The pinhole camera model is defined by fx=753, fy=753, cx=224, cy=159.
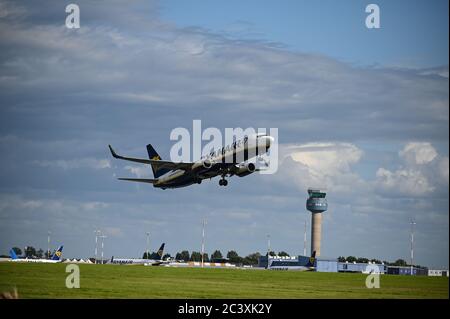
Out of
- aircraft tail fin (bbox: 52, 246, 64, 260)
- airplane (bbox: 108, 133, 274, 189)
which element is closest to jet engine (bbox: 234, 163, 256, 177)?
airplane (bbox: 108, 133, 274, 189)

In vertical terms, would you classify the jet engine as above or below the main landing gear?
above

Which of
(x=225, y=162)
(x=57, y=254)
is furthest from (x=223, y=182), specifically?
(x=57, y=254)

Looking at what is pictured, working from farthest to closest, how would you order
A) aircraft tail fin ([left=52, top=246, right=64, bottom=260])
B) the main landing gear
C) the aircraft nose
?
1. aircraft tail fin ([left=52, top=246, right=64, bottom=260])
2. the main landing gear
3. the aircraft nose

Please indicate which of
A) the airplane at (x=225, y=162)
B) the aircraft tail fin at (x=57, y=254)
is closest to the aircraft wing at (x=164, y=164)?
the airplane at (x=225, y=162)

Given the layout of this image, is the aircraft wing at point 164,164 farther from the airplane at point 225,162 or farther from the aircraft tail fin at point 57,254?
the aircraft tail fin at point 57,254

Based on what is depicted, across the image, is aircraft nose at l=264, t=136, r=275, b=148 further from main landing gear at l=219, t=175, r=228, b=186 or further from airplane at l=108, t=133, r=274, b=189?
main landing gear at l=219, t=175, r=228, b=186

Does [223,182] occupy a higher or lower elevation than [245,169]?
lower

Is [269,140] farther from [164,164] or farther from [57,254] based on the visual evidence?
[57,254]

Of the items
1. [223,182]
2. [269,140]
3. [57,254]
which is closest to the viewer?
[269,140]

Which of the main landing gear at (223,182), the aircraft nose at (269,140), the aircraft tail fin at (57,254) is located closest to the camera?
the aircraft nose at (269,140)

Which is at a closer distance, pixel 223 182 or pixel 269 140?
pixel 269 140
